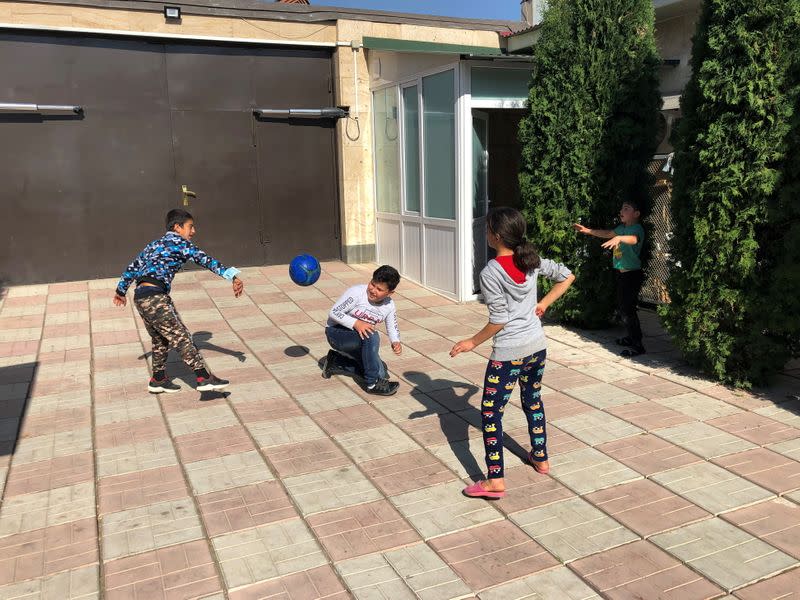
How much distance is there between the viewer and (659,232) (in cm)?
825

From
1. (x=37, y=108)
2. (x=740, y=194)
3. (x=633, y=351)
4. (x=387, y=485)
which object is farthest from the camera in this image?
(x=37, y=108)

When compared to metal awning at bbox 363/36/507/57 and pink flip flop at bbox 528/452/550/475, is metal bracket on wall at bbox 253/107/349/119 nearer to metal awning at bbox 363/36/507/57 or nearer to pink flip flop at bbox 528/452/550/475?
metal awning at bbox 363/36/507/57

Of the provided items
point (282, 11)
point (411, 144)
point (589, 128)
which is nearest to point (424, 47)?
point (411, 144)

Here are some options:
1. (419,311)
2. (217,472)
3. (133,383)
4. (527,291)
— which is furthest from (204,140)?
(527,291)

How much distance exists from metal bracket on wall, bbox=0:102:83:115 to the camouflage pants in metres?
6.37

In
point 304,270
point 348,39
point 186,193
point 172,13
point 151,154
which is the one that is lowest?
point 304,270

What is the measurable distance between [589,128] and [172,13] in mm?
7143

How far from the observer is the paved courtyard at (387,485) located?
3.24m

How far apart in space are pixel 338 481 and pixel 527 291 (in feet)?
5.67

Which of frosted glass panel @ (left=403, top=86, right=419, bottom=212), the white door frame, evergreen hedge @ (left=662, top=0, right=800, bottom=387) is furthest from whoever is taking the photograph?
frosted glass panel @ (left=403, top=86, right=419, bottom=212)

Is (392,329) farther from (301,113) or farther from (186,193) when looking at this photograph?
(301,113)

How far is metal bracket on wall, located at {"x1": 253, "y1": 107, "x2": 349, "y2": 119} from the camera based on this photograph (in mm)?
A: 11523

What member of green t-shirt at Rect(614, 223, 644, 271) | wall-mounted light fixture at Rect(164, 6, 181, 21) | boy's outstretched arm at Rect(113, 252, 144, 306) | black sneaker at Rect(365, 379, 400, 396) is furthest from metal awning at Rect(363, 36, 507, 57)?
boy's outstretched arm at Rect(113, 252, 144, 306)

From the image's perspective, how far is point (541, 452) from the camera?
422cm
